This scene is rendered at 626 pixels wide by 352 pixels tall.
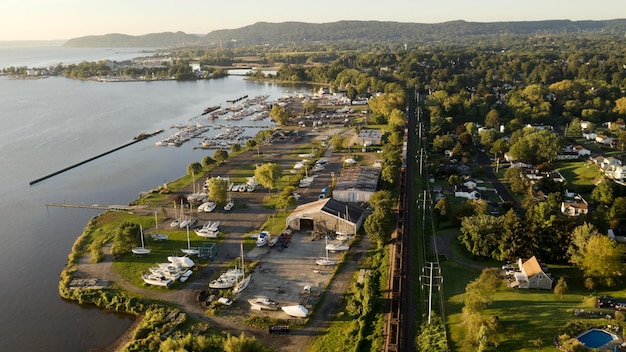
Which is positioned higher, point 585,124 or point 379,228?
point 585,124

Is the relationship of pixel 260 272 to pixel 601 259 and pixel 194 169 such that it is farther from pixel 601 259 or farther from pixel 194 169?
pixel 194 169

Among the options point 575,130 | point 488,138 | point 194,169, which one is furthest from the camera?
point 575,130

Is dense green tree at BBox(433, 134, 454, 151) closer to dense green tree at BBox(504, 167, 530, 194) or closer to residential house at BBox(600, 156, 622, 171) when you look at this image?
dense green tree at BBox(504, 167, 530, 194)

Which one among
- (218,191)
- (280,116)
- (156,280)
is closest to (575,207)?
(218,191)

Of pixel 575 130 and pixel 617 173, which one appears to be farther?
pixel 575 130

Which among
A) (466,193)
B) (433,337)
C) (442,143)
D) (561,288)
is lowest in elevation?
(433,337)

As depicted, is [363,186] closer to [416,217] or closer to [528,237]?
[416,217]

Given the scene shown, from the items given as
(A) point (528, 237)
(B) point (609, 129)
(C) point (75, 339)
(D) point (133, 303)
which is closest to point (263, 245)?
(D) point (133, 303)
